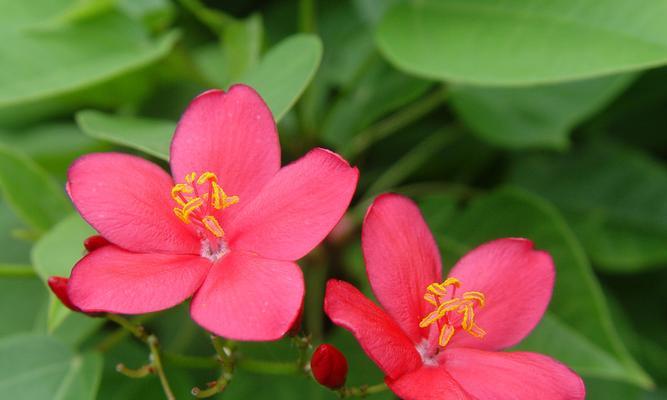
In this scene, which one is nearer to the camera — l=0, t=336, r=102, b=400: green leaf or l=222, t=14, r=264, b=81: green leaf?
l=0, t=336, r=102, b=400: green leaf

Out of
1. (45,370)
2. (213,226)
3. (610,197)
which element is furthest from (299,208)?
(610,197)

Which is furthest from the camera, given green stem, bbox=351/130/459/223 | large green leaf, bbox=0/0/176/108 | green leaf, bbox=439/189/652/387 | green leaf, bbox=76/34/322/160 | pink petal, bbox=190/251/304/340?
green stem, bbox=351/130/459/223

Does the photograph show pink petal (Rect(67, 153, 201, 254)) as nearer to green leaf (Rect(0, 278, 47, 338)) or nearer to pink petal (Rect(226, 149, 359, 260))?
pink petal (Rect(226, 149, 359, 260))

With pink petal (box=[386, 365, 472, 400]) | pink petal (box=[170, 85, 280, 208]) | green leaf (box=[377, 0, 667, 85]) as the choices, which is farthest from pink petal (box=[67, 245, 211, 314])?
green leaf (box=[377, 0, 667, 85])

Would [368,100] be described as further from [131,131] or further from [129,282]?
[129,282]

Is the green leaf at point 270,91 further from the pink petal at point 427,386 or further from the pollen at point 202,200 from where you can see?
Result: the pink petal at point 427,386

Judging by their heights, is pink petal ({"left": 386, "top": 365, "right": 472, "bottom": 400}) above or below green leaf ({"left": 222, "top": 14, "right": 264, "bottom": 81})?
below

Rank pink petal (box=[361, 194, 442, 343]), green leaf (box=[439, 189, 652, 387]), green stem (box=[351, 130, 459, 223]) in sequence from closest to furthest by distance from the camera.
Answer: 1. pink petal (box=[361, 194, 442, 343])
2. green leaf (box=[439, 189, 652, 387])
3. green stem (box=[351, 130, 459, 223])
